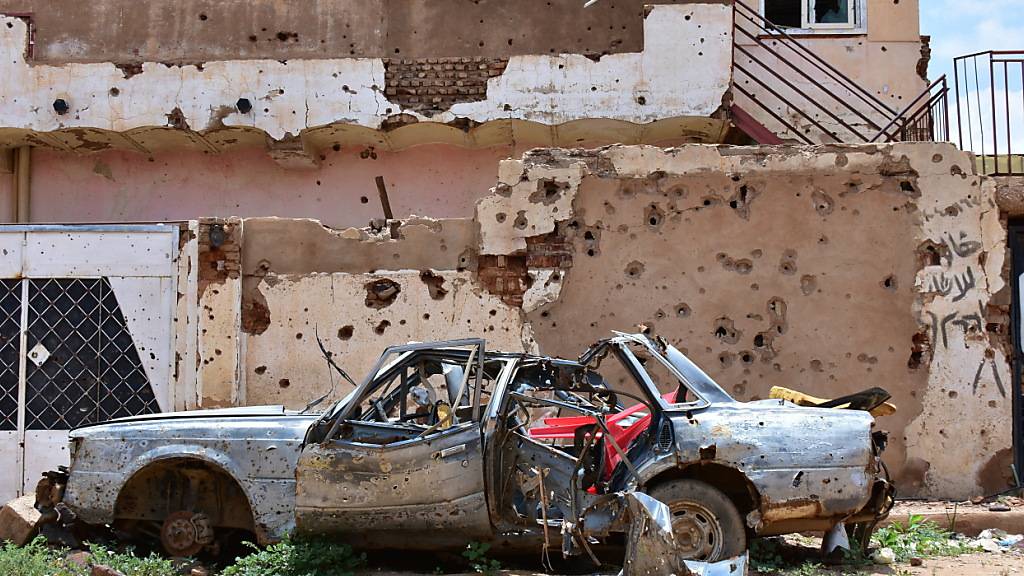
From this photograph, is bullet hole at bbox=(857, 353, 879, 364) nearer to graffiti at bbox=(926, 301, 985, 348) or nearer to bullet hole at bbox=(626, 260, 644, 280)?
graffiti at bbox=(926, 301, 985, 348)

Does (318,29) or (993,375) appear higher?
(318,29)

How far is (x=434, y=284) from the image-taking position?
9.69 meters

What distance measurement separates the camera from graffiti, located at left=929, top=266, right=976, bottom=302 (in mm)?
9312

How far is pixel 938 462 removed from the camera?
919 cm

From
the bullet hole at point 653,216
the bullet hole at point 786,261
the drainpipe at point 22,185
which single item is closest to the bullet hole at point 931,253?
the bullet hole at point 786,261

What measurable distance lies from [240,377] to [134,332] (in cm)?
Answer: 120

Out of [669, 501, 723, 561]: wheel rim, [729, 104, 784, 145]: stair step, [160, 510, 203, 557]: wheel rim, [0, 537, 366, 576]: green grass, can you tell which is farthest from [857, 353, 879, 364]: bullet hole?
[160, 510, 203, 557]: wheel rim

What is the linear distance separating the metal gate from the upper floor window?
7.98m

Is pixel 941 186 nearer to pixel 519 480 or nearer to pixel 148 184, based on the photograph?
pixel 519 480

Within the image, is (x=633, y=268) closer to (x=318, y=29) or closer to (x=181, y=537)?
(x=181, y=537)

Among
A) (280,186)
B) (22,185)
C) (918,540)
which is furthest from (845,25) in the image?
(22,185)

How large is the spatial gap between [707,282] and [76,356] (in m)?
5.62

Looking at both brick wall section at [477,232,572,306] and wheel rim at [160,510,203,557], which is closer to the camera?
wheel rim at [160,510,203,557]

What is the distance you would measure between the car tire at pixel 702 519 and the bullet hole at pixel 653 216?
3.46 meters
